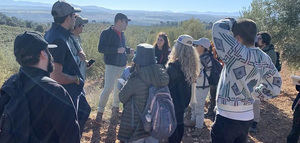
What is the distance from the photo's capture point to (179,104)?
13.0 ft

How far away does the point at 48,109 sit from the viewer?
6.79 ft

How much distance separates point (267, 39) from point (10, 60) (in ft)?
35.6

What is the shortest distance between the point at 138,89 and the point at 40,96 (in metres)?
1.44

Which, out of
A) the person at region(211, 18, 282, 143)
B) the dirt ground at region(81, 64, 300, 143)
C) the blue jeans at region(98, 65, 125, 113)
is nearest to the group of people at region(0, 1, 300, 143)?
the person at region(211, 18, 282, 143)

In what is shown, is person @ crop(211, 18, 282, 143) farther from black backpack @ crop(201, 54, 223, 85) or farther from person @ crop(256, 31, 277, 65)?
person @ crop(256, 31, 277, 65)

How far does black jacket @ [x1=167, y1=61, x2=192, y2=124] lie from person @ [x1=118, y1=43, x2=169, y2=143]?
1.58ft

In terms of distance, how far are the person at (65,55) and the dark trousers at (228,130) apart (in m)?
1.65

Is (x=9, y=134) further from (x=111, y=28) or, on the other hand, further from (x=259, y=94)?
(x=111, y=28)

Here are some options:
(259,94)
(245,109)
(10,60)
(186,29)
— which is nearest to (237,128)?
(245,109)

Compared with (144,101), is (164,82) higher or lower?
higher

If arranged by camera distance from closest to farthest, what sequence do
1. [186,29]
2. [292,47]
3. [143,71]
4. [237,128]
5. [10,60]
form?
[237,128], [143,71], [292,47], [10,60], [186,29]

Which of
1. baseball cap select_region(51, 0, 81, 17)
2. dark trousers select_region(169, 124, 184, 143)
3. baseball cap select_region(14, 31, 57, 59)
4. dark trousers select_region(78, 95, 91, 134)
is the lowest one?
dark trousers select_region(169, 124, 184, 143)

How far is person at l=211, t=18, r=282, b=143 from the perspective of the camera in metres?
2.86

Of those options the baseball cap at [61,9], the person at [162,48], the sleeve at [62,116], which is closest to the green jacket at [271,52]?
the person at [162,48]
